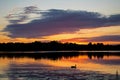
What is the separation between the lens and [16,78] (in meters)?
27.0

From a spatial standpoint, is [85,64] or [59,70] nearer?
[59,70]

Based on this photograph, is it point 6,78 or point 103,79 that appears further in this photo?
point 6,78

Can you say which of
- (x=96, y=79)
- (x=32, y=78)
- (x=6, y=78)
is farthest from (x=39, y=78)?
(x=96, y=79)

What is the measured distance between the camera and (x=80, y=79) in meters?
25.5

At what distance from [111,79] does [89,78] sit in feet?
6.48

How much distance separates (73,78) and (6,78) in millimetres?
5854

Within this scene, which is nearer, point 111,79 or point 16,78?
point 111,79

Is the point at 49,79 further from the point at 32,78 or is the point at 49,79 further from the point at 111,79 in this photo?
the point at 111,79

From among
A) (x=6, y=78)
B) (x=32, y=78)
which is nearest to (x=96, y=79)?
(x=32, y=78)

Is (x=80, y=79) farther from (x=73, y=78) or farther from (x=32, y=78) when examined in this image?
(x=32, y=78)

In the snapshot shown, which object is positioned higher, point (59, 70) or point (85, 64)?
point (59, 70)

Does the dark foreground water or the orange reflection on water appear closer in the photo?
the dark foreground water

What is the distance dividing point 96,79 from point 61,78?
3.15 m

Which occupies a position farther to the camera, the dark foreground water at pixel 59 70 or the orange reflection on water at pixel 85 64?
the orange reflection on water at pixel 85 64
